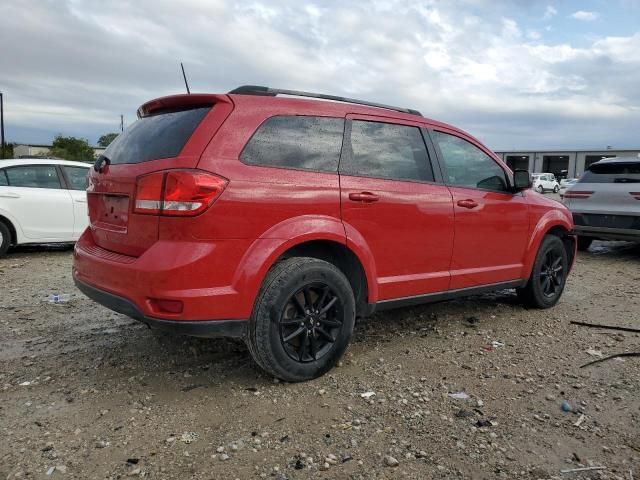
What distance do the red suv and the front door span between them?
0.09ft

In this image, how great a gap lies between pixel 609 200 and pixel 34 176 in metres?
8.88

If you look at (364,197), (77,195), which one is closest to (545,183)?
(77,195)

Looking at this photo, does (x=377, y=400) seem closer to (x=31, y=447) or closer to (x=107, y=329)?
(x=31, y=447)

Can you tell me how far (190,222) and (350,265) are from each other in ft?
4.02

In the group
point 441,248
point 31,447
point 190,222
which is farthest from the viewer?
point 441,248

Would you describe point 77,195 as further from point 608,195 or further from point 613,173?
point 613,173

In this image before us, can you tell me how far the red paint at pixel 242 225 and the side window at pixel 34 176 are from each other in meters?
4.86

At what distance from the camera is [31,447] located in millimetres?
2531

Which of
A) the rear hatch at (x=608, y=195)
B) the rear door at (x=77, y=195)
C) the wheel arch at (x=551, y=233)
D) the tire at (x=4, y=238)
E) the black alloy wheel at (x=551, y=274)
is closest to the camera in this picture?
the wheel arch at (x=551, y=233)

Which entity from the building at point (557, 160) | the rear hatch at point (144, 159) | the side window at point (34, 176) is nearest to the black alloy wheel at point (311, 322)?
the rear hatch at point (144, 159)

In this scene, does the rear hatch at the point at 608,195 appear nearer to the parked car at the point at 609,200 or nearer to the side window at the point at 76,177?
the parked car at the point at 609,200

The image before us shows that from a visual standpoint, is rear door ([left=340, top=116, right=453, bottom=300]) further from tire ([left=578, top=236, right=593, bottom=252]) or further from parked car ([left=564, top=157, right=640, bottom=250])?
tire ([left=578, top=236, right=593, bottom=252])

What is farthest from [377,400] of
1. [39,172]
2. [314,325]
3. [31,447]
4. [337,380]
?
[39,172]

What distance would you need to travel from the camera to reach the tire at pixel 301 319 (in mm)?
3039
